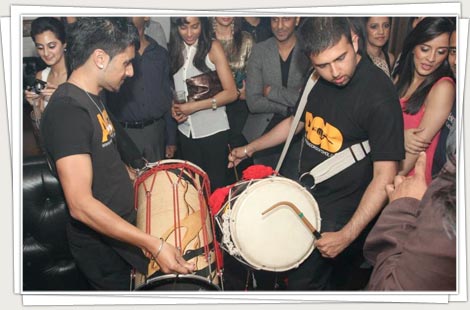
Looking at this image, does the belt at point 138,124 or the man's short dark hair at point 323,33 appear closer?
the man's short dark hair at point 323,33

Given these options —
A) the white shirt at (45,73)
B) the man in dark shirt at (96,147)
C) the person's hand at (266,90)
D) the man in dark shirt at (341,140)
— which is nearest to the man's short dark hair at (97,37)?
the man in dark shirt at (96,147)

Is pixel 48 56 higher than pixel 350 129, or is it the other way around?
pixel 48 56

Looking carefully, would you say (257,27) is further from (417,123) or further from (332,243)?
(332,243)

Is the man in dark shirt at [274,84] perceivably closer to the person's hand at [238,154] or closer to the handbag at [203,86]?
the person's hand at [238,154]

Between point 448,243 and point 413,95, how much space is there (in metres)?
0.91

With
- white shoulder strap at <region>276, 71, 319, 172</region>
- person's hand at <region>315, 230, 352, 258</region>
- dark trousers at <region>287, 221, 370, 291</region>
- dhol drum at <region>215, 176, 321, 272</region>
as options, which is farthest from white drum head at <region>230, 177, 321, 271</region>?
white shoulder strap at <region>276, 71, 319, 172</region>

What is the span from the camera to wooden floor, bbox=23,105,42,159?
11.0ft

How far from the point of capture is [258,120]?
3615 mm

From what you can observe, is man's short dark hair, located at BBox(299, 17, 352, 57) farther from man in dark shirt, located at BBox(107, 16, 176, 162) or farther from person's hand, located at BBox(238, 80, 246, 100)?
man in dark shirt, located at BBox(107, 16, 176, 162)

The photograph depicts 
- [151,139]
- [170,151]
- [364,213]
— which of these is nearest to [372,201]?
[364,213]

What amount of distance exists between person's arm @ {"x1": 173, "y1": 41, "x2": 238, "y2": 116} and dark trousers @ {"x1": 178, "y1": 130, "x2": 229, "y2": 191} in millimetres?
147

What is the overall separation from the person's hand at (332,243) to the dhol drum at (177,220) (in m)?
0.52

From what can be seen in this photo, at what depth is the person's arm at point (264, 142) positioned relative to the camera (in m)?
3.56

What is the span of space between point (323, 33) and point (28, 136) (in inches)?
59.6
